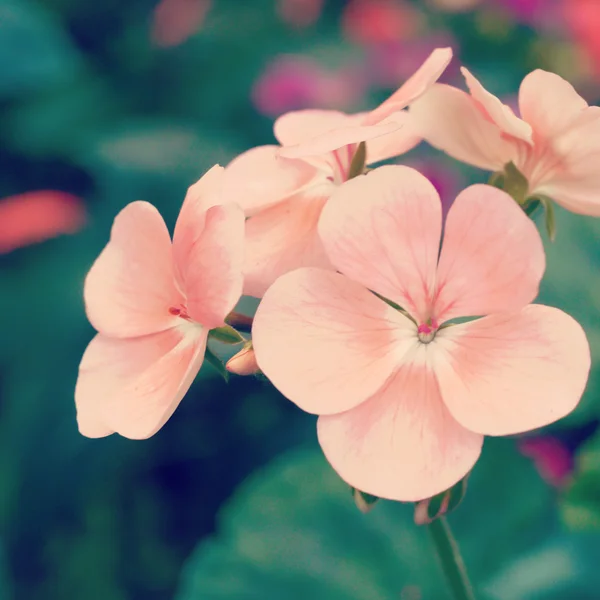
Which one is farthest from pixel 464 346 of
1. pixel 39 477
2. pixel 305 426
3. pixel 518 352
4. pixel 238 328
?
pixel 39 477

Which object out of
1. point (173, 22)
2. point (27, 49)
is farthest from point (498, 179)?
point (173, 22)

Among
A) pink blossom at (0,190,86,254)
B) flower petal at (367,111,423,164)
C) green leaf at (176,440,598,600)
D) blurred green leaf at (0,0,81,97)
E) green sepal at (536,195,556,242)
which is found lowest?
green leaf at (176,440,598,600)

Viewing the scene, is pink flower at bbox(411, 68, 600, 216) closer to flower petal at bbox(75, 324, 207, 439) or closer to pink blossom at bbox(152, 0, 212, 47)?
flower petal at bbox(75, 324, 207, 439)

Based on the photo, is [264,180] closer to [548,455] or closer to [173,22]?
[548,455]

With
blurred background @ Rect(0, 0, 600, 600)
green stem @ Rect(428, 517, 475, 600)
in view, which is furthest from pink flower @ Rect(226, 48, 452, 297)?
blurred background @ Rect(0, 0, 600, 600)

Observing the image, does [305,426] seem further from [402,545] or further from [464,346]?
[464,346]

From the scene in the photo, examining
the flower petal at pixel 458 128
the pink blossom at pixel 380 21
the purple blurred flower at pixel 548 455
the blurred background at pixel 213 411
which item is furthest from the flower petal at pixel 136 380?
the pink blossom at pixel 380 21
